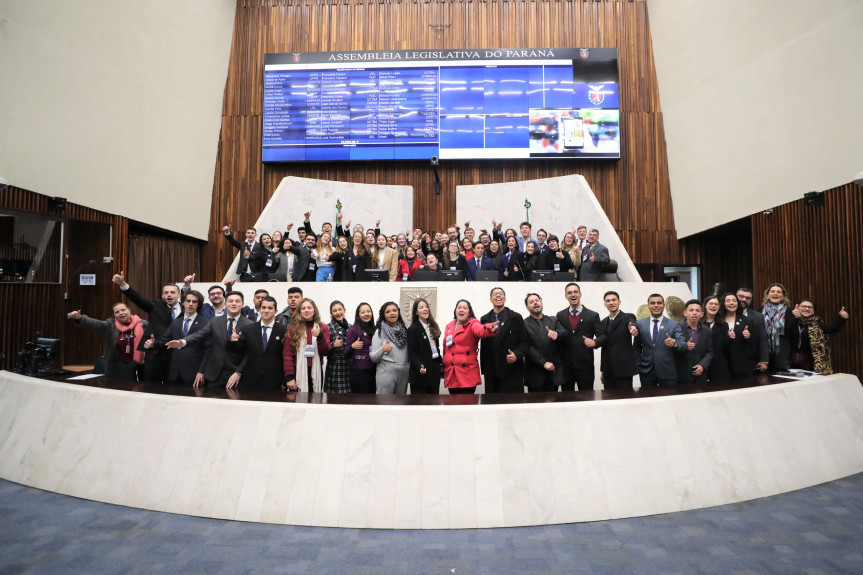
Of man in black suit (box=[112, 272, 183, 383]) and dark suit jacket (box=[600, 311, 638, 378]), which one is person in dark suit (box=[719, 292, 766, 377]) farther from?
man in black suit (box=[112, 272, 183, 383])

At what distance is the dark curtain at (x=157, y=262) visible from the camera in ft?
30.0

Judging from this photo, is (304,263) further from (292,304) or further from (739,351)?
(739,351)

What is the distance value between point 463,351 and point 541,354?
2.09ft

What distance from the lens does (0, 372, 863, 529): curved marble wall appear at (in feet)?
9.20

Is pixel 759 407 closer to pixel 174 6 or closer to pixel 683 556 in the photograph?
pixel 683 556

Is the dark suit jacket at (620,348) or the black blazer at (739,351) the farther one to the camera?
the black blazer at (739,351)

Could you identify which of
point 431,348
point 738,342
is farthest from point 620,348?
point 431,348

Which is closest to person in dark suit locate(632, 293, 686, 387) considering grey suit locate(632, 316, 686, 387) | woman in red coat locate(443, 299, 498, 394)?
grey suit locate(632, 316, 686, 387)

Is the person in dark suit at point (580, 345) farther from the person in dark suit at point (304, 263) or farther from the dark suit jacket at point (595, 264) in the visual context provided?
the person in dark suit at point (304, 263)

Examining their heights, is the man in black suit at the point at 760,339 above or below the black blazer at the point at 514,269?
below

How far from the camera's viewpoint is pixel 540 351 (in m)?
4.11

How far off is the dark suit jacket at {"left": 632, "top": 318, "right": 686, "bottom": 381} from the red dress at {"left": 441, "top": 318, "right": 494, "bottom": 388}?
4.26 feet

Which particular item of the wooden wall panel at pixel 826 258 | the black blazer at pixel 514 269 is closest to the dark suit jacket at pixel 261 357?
the black blazer at pixel 514 269

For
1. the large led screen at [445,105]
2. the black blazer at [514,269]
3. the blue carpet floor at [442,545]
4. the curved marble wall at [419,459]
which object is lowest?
the blue carpet floor at [442,545]
